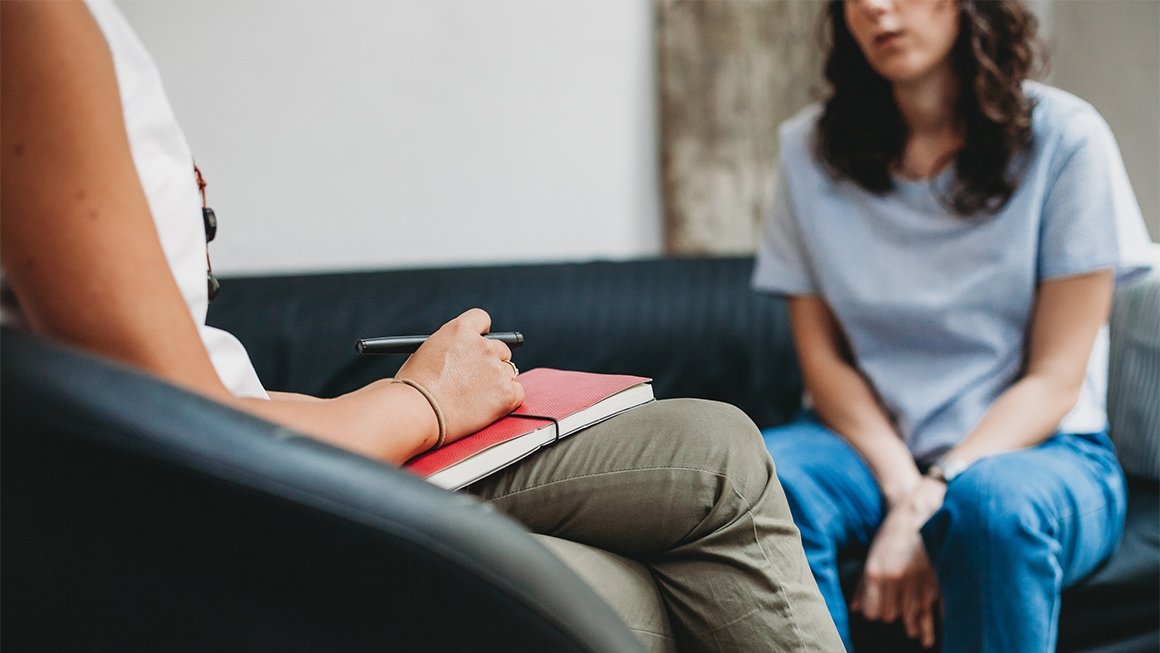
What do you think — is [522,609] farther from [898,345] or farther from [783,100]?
[783,100]

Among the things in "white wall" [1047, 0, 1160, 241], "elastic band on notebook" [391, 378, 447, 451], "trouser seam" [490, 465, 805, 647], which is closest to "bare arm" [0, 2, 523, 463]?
"elastic band on notebook" [391, 378, 447, 451]

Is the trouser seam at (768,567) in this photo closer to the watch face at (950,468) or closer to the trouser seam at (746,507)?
the trouser seam at (746,507)

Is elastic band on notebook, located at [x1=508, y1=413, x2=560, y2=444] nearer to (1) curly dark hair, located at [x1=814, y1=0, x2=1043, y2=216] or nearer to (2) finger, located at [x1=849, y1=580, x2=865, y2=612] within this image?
(2) finger, located at [x1=849, y1=580, x2=865, y2=612]

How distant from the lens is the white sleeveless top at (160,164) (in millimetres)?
527

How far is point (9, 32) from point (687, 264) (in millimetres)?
1304

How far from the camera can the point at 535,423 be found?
70 cm

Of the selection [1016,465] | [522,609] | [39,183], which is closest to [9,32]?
[39,183]

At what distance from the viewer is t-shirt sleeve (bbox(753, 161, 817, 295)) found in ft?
4.53

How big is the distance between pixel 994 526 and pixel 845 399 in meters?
0.32

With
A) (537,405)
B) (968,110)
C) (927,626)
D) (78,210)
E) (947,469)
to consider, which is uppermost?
(78,210)

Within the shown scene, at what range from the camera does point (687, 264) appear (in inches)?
66.4

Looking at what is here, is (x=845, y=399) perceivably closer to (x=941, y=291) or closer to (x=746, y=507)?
(x=941, y=291)

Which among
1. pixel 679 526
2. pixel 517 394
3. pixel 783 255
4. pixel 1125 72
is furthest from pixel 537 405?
pixel 1125 72

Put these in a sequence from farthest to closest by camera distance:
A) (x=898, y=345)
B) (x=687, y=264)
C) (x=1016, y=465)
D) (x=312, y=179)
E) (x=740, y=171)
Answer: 1. (x=740, y=171)
2. (x=312, y=179)
3. (x=687, y=264)
4. (x=898, y=345)
5. (x=1016, y=465)
